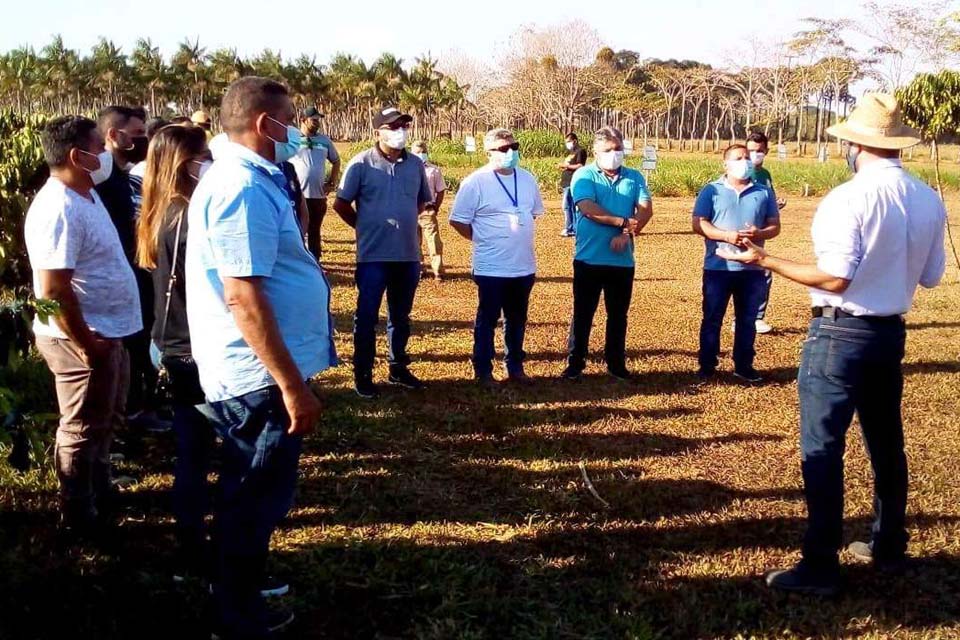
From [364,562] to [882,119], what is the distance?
2776mm

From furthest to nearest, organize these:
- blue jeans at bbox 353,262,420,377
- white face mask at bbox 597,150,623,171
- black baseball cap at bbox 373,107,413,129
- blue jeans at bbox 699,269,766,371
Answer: blue jeans at bbox 699,269,766,371 → white face mask at bbox 597,150,623,171 → blue jeans at bbox 353,262,420,377 → black baseball cap at bbox 373,107,413,129

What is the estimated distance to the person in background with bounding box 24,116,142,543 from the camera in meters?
3.42

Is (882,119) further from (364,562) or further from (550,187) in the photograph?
(550,187)

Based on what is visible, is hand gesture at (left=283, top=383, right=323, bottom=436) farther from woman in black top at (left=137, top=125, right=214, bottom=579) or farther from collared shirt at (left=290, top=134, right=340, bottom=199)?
collared shirt at (left=290, top=134, right=340, bottom=199)

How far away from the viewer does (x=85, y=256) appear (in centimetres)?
359

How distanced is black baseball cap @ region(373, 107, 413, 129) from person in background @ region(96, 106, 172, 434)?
147cm

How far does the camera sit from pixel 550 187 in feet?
88.6

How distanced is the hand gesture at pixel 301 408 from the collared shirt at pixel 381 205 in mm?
3223

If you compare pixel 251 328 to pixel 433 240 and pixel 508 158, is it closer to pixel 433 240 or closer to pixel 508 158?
pixel 508 158

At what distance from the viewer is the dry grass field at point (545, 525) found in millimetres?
3314

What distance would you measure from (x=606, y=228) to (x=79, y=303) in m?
3.86

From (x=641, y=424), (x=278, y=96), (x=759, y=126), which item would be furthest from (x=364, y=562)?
(x=759, y=126)

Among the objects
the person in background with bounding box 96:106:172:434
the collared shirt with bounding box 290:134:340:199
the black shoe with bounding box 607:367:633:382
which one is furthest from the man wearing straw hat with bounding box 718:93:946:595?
the collared shirt with bounding box 290:134:340:199

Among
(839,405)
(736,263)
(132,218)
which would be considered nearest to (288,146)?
(132,218)
